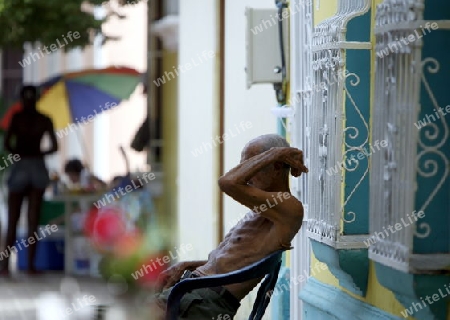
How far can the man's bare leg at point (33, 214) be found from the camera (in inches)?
624

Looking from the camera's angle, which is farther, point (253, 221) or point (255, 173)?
point (253, 221)

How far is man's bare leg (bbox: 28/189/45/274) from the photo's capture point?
624 inches

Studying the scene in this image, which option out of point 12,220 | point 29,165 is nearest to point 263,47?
point 29,165

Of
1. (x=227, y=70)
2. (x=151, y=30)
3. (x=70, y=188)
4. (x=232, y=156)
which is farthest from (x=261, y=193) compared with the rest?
(x=151, y=30)

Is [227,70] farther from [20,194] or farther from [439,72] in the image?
[439,72]

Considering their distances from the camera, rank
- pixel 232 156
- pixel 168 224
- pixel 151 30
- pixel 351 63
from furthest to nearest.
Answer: pixel 151 30, pixel 168 224, pixel 232 156, pixel 351 63

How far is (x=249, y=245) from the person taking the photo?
641 centimetres

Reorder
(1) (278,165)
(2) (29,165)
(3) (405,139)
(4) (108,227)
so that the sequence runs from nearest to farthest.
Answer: (3) (405,139)
(1) (278,165)
(4) (108,227)
(2) (29,165)

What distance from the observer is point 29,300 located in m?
13.9

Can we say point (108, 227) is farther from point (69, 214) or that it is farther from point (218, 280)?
point (218, 280)

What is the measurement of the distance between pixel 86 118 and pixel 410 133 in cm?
1232

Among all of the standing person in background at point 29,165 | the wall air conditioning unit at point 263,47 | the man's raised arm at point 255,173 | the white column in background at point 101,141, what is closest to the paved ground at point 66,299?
the standing person in background at point 29,165

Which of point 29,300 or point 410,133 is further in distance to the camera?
point 29,300

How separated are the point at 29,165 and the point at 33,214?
56cm
